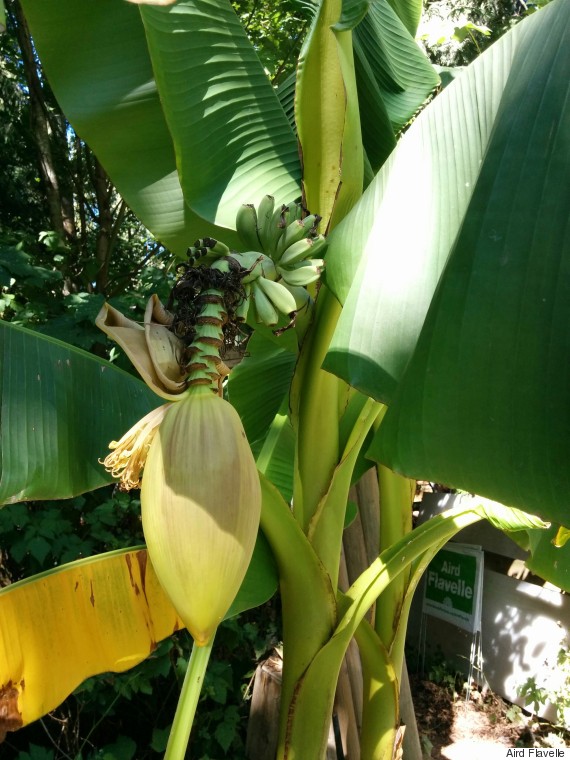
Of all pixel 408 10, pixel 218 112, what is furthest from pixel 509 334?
pixel 408 10

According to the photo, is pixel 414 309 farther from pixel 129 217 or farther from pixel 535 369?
pixel 129 217

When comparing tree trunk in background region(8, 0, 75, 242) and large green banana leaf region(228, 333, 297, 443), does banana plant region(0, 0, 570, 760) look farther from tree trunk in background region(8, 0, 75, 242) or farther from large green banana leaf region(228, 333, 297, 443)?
tree trunk in background region(8, 0, 75, 242)

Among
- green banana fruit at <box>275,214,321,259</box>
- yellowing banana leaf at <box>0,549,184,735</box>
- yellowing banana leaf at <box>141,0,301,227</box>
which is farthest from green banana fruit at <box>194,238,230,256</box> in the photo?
yellowing banana leaf at <box>0,549,184,735</box>

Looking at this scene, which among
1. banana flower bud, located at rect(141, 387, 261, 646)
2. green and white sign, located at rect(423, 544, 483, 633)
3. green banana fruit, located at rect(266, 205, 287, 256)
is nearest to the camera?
banana flower bud, located at rect(141, 387, 261, 646)

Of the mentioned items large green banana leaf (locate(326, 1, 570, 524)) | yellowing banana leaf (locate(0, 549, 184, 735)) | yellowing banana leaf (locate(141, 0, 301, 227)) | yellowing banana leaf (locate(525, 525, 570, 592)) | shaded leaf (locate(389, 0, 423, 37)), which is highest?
shaded leaf (locate(389, 0, 423, 37))

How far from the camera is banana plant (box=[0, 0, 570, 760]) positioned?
431mm

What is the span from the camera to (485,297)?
460mm

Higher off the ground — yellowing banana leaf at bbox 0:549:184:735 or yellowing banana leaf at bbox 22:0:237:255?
yellowing banana leaf at bbox 22:0:237:255

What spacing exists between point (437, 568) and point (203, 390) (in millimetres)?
2897

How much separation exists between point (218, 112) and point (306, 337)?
344mm

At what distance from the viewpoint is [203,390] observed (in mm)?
447

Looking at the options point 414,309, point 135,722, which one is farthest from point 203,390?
point 135,722

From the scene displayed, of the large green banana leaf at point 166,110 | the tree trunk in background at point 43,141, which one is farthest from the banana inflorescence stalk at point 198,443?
the tree trunk in background at point 43,141

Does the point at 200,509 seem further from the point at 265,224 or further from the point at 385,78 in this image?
the point at 385,78
